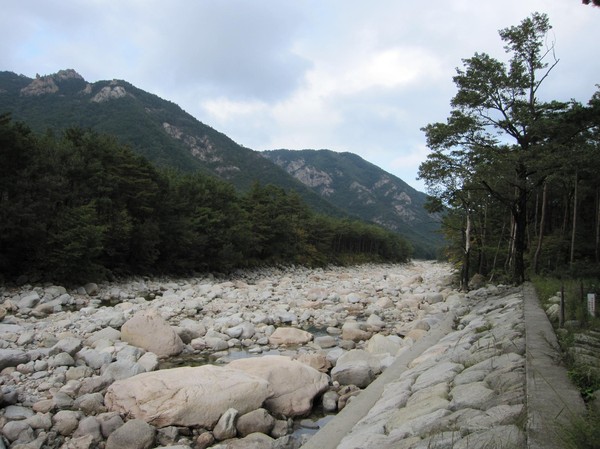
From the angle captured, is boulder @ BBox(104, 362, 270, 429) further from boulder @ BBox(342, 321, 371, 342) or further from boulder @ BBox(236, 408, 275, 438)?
boulder @ BBox(342, 321, 371, 342)

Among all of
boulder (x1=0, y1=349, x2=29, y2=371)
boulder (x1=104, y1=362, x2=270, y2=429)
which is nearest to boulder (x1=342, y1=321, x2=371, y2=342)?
boulder (x1=104, y1=362, x2=270, y2=429)

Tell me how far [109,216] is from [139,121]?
72729mm

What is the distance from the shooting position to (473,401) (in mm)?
3697

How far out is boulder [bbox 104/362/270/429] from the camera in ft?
18.6

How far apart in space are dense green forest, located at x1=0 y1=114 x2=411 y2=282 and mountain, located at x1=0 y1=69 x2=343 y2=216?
42687 mm

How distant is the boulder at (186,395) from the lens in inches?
224

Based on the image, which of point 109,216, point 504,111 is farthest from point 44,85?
point 504,111

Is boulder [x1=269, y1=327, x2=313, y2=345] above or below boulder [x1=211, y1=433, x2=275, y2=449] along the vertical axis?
below

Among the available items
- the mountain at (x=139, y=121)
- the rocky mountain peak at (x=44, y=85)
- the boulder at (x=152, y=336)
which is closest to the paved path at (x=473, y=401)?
the boulder at (x=152, y=336)

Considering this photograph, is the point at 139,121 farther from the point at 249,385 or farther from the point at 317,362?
the point at 249,385

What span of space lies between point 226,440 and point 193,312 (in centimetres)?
992

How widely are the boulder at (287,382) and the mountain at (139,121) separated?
68.7 meters

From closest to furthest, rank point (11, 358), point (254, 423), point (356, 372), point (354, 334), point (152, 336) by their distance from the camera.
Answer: point (254, 423) → point (356, 372) → point (11, 358) → point (152, 336) → point (354, 334)

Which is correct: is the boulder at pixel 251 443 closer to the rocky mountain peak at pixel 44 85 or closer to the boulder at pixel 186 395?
the boulder at pixel 186 395
